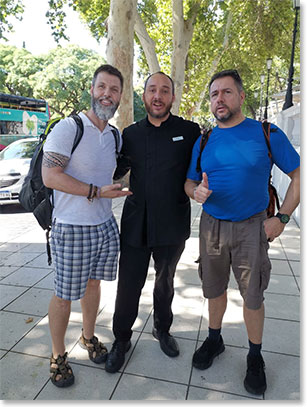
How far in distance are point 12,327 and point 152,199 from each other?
185 centimetres

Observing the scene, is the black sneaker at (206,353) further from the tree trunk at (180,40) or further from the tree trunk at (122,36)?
the tree trunk at (180,40)

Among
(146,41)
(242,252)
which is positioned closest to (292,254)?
(242,252)

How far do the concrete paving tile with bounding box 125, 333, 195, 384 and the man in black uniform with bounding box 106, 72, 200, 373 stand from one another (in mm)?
73

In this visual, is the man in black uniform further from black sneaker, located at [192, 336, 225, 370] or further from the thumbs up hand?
the thumbs up hand

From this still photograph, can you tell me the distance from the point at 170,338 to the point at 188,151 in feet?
5.04

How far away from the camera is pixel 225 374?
2.35 meters

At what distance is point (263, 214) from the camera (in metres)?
2.22

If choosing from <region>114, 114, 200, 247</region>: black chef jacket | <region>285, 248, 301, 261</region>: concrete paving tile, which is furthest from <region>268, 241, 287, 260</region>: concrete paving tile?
<region>114, 114, 200, 247</region>: black chef jacket

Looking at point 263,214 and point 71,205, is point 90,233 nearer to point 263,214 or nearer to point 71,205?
point 71,205

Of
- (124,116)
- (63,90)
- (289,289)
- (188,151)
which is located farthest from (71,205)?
(63,90)

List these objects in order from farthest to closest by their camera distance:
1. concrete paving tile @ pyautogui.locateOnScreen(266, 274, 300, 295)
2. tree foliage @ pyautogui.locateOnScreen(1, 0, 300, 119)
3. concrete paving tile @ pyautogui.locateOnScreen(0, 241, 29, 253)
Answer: tree foliage @ pyautogui.locateOnScreen(1, 0, 300, 119)
concrete paving tile @ pyautogui.locateOnScreen(0, 241, 29, 253)
concrete paving tile @ pyautogui.locateOnScreen(266, 274, 300, 295)

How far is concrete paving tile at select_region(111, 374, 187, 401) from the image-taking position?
2154 mm

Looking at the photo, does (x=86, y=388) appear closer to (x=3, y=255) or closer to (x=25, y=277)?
(x=25, y=277)

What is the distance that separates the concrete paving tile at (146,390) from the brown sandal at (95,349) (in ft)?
0.85
